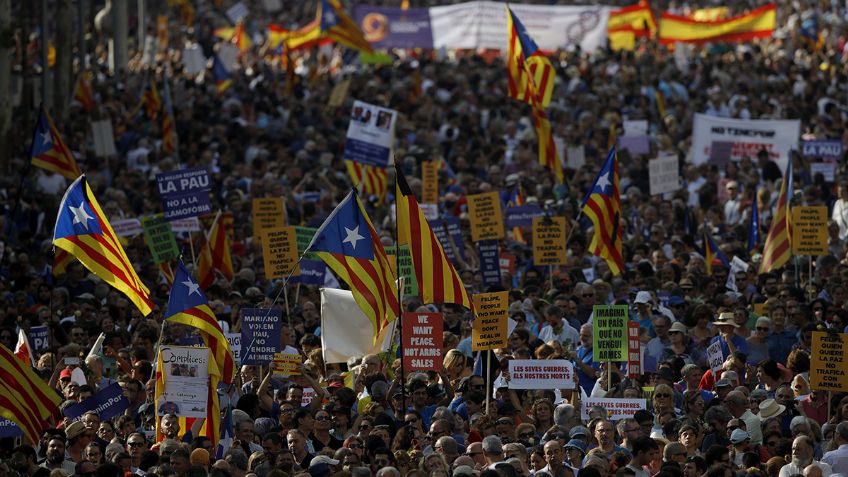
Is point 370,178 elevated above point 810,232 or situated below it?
above

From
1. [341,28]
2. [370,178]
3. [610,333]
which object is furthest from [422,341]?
[341,28]

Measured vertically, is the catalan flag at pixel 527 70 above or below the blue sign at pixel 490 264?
above

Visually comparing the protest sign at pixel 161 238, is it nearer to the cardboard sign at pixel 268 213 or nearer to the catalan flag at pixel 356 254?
the cardboard sign at pixel 268 213

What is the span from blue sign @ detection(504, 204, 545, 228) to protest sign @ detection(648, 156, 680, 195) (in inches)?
85.0

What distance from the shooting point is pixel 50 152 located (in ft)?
70.8

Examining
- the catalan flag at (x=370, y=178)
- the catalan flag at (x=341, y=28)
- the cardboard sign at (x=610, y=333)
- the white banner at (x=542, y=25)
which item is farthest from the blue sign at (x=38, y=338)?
the white banner at (x=542, y=25)

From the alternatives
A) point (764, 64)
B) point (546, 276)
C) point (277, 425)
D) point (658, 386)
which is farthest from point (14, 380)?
point (764, 64)

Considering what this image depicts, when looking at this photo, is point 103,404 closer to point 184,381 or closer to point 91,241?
point 184,381

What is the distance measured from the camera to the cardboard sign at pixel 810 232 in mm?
18906

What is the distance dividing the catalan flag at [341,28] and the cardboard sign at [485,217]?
563 inches

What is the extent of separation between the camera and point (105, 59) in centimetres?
4522

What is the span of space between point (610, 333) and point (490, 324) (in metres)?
0.91

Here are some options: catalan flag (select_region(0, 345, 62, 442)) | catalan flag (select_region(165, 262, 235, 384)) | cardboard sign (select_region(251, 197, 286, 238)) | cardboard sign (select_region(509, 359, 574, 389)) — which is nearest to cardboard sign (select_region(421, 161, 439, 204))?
cardboard sign (select_region(251, 197, 286, 238))

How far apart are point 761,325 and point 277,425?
14.2ft
